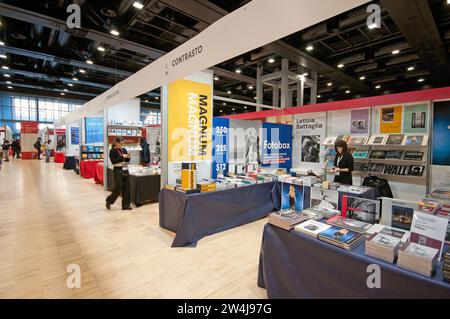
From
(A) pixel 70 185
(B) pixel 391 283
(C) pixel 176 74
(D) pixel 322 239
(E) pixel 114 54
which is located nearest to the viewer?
(B) pixel 391 283

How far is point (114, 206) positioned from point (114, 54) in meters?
5.56

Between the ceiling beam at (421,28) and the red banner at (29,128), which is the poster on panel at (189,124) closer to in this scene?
the ceiling beam at (421,28)

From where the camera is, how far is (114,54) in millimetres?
7789

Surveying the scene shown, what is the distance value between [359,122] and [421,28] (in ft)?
6.35

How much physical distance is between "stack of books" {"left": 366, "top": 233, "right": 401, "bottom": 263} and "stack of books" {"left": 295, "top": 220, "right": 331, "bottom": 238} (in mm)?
331

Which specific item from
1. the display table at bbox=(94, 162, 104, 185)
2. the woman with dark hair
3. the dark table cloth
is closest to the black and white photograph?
the woman with dark hair

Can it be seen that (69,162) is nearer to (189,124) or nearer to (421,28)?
(189,124)

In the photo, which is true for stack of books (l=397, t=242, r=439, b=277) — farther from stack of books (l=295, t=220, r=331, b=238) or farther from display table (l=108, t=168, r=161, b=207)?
display table (l=108, t=168, r=161, b=207)

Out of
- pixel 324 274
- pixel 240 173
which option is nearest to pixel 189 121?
pixel 240 173

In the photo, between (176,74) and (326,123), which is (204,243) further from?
(326,123)

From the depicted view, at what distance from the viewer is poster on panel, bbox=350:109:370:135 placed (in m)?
5.06

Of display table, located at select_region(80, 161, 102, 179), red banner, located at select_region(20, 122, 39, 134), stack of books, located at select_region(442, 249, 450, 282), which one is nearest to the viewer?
stack of books, located at select_region(442, 249, 450, 282)

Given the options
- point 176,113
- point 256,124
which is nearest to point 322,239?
point 176,113
